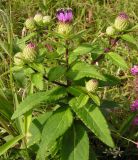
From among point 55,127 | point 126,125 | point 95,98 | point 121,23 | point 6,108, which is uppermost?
point 121,23

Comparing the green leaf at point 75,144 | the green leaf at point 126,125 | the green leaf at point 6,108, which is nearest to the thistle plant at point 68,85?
the green leaf at point 75,144

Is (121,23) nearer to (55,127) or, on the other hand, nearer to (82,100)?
(82,100)

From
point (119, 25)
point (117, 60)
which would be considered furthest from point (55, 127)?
point (119, 25)

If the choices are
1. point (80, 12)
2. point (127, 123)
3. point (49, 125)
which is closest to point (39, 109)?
point (127, 123)

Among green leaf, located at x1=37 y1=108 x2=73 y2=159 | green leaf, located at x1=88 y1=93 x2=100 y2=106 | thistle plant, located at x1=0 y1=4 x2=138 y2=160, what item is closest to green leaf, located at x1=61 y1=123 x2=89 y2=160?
thistle plant, located at x1=0 y1=4 x2=138 y2=160

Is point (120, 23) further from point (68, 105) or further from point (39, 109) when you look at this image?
point (39, 109)
